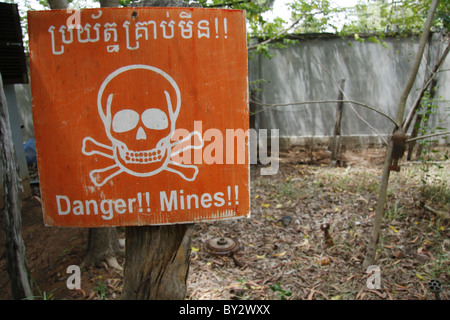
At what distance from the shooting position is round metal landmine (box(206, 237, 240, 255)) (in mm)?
3074

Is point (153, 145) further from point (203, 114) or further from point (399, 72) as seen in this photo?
point (399, 72)

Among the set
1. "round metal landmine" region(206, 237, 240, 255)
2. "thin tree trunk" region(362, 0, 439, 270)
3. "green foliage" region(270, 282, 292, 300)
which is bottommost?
"green foliage" region(270, 282, 292, 300)

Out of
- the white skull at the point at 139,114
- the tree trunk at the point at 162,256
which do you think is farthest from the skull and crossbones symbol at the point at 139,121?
the tree trunk at the point at 162,256

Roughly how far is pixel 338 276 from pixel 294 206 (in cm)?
140

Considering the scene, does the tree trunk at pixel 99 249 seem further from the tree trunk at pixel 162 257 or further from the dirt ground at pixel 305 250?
the tree trunk at pixel 162 257

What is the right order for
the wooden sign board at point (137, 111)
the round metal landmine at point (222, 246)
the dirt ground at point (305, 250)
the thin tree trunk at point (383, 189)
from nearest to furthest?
the wooden sign board at point (137, 111), the thin tree trunk at point (383, 189), the dirt ground at point (305, 250), the round metal landmine at point (222, 246)

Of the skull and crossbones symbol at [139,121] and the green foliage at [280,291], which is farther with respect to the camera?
the green foliage at [280,291]

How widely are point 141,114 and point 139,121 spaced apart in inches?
1.1

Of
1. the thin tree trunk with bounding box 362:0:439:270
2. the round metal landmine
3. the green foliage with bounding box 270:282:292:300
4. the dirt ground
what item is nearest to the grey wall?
the dirt ground

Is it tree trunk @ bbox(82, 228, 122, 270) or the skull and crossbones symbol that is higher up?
the skull and crossbones symbol

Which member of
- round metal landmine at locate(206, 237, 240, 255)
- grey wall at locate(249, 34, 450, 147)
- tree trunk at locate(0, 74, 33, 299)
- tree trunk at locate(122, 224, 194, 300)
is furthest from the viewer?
grey wall at locate(249, 34, 450, 147)

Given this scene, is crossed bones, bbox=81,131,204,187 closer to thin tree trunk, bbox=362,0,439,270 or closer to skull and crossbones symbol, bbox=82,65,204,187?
skull and crossbones symbol, bbox=82,65,204,187

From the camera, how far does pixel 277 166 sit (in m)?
5.74

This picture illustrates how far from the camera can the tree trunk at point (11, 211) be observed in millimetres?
1758
